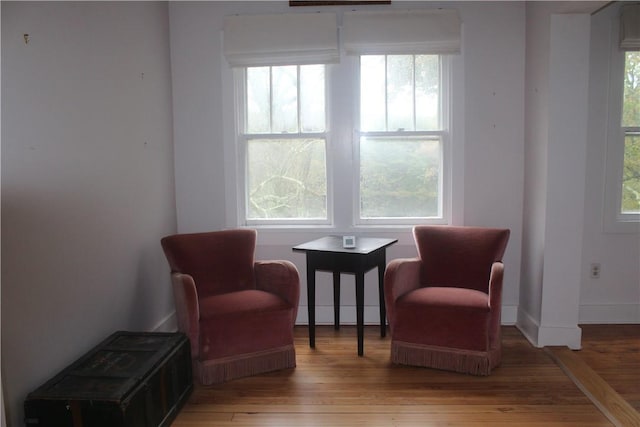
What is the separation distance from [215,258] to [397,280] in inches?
46.3

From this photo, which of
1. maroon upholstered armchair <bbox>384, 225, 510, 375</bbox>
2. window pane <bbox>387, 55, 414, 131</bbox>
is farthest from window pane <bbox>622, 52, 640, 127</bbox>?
window pane <bbox>387, 55, 414, 131</bbox>

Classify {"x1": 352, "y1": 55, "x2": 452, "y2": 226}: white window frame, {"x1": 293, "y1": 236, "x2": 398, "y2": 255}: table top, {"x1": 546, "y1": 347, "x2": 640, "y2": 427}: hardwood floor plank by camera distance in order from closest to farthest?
{"x1": 546, "y1": 347, "x2": 640, "y2": 427}: hardwood floor plank → {"x1": 293, "y1": 236, "x2": 398, "y2": 255}: table top → {"x1": 352, "y1": 55, "x2": 452, "y2": 226}: white window frame

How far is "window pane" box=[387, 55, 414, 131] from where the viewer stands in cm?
339

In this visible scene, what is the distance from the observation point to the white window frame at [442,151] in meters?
3.38

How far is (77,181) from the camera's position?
2193 mm

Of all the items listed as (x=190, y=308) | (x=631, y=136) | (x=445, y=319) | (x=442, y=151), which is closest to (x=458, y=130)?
(x=442, y=151)

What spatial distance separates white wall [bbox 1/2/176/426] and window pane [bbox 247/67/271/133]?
654mm

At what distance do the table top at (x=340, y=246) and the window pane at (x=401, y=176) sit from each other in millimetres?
390

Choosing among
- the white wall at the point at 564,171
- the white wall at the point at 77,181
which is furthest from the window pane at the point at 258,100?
the white wall at the point at 564,171

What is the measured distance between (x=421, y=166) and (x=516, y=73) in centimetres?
95

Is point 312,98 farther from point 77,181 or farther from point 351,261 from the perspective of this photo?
point 77,181

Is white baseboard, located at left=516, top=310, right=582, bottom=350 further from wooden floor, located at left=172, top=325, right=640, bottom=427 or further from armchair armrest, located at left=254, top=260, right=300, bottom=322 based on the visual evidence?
armchair armrest, located at left=254, top=260, right=300, bottom=322

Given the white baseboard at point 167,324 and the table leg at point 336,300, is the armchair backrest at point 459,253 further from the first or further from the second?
the white baseboard at point 167,324

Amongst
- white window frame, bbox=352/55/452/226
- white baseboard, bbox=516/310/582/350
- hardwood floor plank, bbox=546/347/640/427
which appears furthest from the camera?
white window frame, bbox=352/55/452/226
